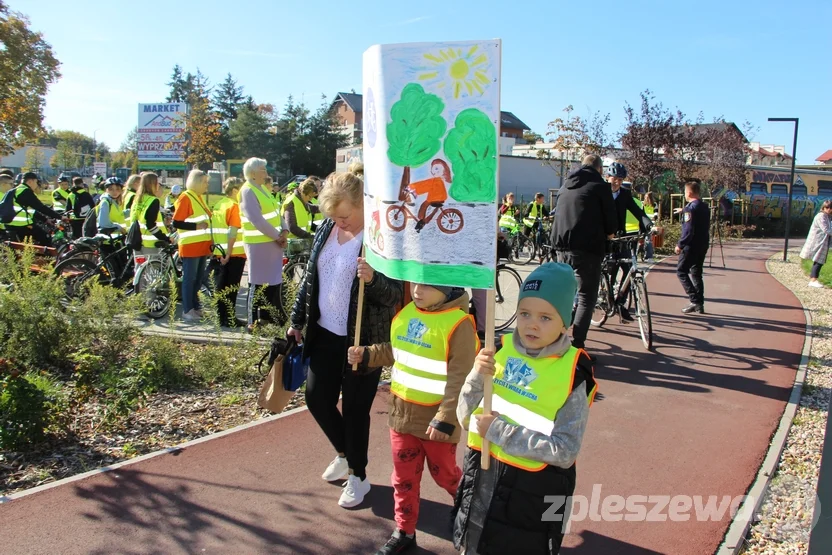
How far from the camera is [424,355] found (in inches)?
128

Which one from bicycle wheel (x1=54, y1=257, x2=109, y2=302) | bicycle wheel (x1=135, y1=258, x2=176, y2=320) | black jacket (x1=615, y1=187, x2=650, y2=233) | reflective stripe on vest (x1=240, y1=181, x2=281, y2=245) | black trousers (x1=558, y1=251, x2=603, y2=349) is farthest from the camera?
black jacket (x1=615, y1=187, x2=650, y2=233)

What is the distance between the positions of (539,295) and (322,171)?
5342cm

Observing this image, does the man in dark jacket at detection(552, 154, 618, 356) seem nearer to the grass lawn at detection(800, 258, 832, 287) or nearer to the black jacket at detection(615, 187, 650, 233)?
the black jacket at detection(615, 187, 650, 233)

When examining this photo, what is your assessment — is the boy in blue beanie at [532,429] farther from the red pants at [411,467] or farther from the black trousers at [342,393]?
the black trousers at [342,393]

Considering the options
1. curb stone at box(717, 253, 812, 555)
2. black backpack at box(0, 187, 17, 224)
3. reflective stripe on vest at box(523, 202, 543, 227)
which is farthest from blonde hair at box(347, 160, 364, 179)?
reflective stripe on vest at box(523, 202, 543, 227)

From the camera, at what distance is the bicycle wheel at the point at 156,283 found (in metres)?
8.67

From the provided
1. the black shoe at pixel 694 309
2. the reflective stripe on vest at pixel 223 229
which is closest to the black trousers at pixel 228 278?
the reflective stripe on vest at pixel 223 229

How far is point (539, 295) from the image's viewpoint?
261 cm

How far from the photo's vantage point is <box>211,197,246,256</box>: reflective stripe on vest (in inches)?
332

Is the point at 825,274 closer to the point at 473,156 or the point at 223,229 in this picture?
the point at 223,229

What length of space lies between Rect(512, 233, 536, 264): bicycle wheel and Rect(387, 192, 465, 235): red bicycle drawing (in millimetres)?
16132

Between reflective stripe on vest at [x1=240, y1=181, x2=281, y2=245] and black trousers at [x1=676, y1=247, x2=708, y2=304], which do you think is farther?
black trousers at [x1=676, y1=247, x2=708, y2=304]

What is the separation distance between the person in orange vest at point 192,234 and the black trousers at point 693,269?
24.6 ft

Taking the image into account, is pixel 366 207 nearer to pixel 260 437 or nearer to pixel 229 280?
pixel 260 437
